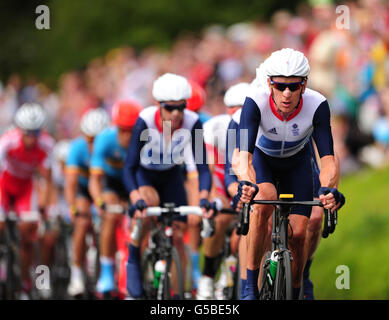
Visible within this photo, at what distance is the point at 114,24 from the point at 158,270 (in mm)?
18399

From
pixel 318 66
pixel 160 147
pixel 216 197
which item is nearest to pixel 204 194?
pixel 160 147

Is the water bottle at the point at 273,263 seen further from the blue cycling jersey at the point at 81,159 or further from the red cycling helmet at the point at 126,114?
the blue cycling jersey at the point at 81,159

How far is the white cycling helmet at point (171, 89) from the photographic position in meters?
9.87

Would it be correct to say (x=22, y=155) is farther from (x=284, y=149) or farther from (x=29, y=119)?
(x=284, y=149)

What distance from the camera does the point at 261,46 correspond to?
17281 mm

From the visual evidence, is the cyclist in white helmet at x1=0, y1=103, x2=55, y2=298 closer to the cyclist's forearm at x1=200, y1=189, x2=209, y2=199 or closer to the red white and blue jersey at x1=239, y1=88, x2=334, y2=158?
the cyclist's forearm at x1=200, y1=189, x2=209, y2=199

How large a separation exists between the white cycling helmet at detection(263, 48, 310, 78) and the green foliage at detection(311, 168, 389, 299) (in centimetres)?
504

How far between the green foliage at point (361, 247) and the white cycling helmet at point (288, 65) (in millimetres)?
5040

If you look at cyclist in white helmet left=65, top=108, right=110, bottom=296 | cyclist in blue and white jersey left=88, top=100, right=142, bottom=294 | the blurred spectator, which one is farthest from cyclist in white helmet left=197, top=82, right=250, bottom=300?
cyclist in white helmet left=65, top=108, right=110, bottom=296

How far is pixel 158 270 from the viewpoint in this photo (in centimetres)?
991

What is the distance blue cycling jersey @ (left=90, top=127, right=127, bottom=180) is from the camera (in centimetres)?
1285

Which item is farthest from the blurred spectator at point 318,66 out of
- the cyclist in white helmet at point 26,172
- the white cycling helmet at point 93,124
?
the cyclist in white helmet at point 26,172

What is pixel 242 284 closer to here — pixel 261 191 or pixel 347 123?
pixel 261 191
